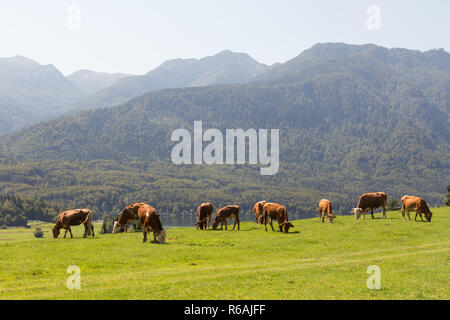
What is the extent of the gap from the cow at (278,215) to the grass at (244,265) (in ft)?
4.86

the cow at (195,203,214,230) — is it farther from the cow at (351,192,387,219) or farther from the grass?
the cow at (351,192,387,219)

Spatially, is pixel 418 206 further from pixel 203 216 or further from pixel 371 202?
pixel 203 216

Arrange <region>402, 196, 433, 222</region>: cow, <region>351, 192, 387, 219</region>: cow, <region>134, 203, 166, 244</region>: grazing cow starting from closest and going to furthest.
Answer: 1. <region>134, 203, 166, 244</region>: grazing cow
2. <region>402, 196, 433, 222</region>: cow
3. <region>351, 192, 387, 219</region>: cow

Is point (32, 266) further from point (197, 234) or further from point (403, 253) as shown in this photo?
point (403, 253)

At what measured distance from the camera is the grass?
19047 millimetres

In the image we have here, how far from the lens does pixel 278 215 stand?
143 feet

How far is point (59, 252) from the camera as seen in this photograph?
30.7 metres

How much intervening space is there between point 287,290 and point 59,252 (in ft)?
60.7

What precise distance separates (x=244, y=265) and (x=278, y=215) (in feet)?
57.1

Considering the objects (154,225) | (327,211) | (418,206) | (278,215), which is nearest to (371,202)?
(327,211)

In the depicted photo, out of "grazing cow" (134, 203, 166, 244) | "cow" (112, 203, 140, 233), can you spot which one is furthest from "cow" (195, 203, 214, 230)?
"grazing cow" (134, 203, 166, 244)

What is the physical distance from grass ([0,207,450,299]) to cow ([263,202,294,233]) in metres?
1.48

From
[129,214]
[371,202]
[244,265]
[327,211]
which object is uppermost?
[371,202]
